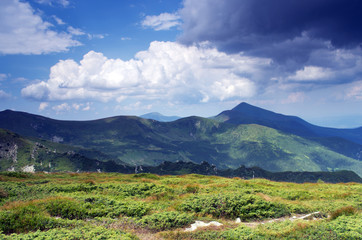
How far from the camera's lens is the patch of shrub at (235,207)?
19.4m

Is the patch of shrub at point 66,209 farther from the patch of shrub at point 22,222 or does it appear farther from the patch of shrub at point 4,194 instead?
the patch of shrub at point 4,194

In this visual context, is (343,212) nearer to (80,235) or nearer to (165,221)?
(165,221)

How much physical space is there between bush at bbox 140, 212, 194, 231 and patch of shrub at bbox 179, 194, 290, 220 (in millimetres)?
2959

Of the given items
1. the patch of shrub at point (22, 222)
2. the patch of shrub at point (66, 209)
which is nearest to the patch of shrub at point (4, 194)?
the patch of shrub at point (66, 209)

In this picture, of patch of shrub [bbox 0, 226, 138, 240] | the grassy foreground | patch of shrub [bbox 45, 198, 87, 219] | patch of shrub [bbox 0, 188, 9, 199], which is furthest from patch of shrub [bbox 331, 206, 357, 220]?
patch of shrub [bbox 0, 188, 9, 199]

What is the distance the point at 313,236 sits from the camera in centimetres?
1337

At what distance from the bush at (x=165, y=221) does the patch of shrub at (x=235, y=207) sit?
296 centimetres

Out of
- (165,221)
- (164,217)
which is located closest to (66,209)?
(164,217)

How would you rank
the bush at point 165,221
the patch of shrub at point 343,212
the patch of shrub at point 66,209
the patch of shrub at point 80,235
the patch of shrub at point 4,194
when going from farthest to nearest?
the patch of shrub at point 4,194, the patch of shrub at point 66,209, the patch of shrub at point 343,212, the bush at point 165,221, the patch of shrub at point 80,235

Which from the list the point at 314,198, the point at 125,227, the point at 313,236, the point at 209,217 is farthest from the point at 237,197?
the point at 314,198

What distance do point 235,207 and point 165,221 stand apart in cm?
683

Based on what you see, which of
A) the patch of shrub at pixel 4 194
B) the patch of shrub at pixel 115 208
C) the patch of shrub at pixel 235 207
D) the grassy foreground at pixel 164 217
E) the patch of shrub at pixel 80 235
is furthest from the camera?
the patch of shrub at pixel 4 194

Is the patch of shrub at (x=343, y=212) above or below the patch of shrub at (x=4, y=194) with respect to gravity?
above

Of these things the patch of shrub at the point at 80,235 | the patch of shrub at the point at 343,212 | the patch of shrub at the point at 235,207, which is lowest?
the patch of shrub at the point at 235,207
